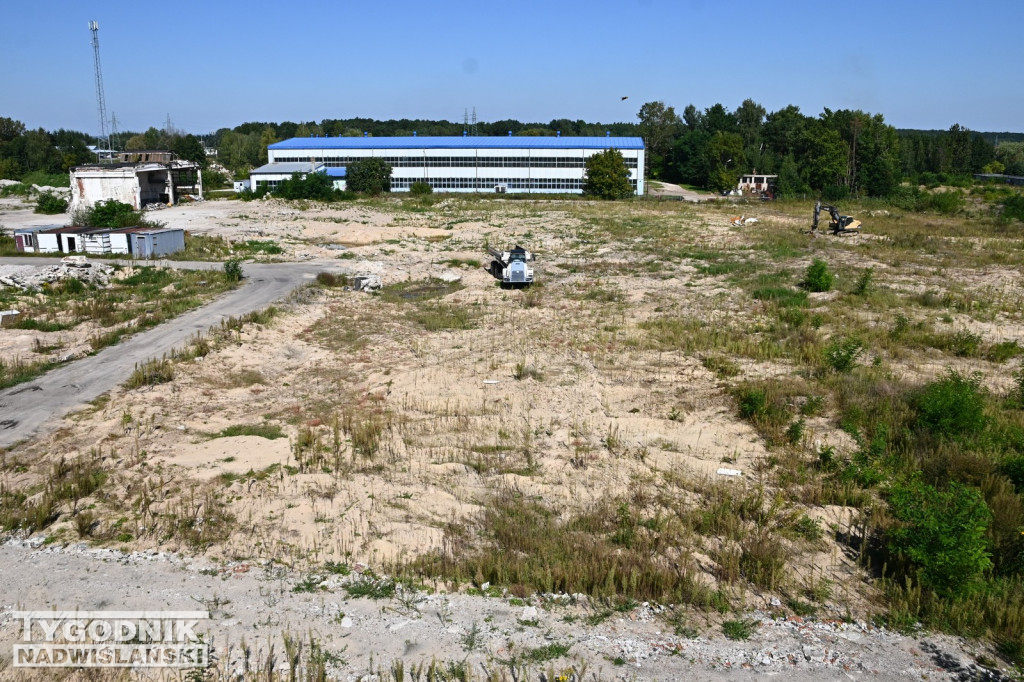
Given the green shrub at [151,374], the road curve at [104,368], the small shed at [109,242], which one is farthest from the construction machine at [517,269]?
the small shed at [109,242]

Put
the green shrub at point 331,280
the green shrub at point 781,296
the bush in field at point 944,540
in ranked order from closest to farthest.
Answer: the bush in field at point 944,540 < the green shrub at point 781,296 < the green shrub at point 331,280

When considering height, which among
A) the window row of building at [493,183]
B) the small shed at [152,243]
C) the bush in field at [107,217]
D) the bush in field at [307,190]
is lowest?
the small shed at [152,243]

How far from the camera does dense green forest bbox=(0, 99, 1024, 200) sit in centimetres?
7625

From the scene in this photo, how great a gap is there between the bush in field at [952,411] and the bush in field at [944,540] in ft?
13.5

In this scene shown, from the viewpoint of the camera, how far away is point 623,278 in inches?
1168

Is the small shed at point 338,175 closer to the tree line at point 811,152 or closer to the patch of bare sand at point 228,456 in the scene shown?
the tree line at point 811,152

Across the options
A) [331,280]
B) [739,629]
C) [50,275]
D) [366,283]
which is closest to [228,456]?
[739,629]

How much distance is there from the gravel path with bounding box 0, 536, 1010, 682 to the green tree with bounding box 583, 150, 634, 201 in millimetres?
65947

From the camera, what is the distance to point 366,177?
72.2m

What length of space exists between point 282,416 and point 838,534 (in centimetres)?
1111

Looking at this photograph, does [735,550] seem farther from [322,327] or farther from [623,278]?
[623,278]

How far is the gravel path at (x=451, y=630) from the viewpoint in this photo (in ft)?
24.7

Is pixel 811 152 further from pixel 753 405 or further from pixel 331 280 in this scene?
pixel 753 405

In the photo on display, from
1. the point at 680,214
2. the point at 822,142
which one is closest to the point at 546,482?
the point at 680,214
